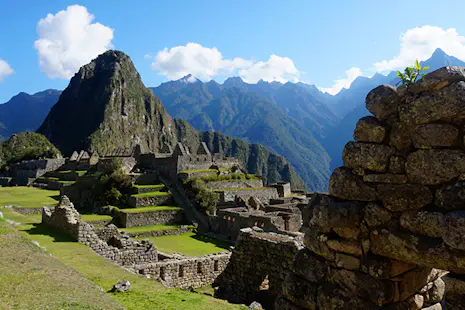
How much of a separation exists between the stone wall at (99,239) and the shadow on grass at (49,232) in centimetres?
14

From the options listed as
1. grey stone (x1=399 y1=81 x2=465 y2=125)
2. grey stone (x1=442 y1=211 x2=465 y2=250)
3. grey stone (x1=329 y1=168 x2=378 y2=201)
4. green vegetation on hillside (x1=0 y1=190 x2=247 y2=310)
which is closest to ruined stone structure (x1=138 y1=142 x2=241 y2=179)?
green vegetation on hillside (x1=0 y1=190 x2=247 y2=310)

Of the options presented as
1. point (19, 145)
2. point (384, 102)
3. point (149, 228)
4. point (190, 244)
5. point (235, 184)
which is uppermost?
point (19, 145)

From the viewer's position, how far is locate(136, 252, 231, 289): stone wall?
1025cm

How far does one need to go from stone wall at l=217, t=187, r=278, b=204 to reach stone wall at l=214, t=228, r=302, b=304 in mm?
18659

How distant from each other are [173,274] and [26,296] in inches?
238

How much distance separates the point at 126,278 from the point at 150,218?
1804cm

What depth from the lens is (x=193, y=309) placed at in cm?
621

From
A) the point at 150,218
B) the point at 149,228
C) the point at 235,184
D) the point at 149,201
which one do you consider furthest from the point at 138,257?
the point at 235,184

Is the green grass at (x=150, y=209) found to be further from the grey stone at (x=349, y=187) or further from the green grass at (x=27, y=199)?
the grey stone at (x=349, y=187)

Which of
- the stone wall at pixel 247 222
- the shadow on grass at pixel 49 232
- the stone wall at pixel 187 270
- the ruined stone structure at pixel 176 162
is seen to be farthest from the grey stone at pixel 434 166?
the ruined stone structure at pixel 176 162

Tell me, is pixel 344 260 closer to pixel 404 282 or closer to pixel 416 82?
pixel 404 282

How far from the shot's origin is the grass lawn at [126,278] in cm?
588

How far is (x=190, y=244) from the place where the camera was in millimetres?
19625

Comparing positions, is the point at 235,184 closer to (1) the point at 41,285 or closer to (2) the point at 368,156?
(1) the point at 41,285
